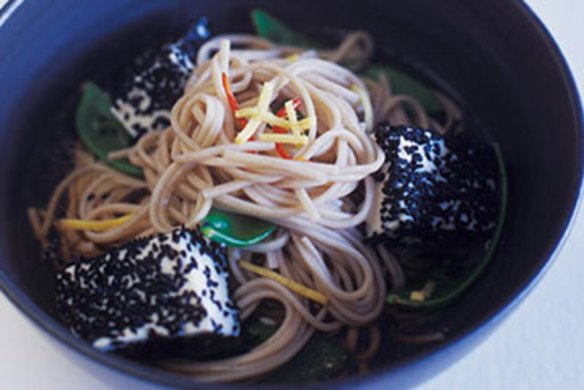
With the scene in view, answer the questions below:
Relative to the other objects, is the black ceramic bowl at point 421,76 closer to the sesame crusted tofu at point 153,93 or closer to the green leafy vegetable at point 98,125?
the green leafy vegetable at point 98,125

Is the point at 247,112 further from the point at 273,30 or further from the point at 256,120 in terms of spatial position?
the point at 273,30

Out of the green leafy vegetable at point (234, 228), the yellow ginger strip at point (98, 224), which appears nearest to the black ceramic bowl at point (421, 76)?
the yellow ginger strip at point (98, 224)

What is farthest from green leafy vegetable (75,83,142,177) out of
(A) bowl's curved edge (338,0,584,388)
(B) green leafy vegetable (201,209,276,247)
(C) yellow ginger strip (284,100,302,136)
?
(A) bowl's curved edge (338,0,584,388)

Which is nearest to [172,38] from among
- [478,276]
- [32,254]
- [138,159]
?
[138,159]

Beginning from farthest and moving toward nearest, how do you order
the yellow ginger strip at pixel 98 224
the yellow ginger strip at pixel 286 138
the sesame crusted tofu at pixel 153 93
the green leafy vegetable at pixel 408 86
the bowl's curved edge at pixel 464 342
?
the green leafy vegetable at pixel 408 86
the sesame crusted tofu at pixel 153 93
the yellow ginger strip at pixel 98 224
the yellow ginger strip at pixel 286 138
the bowl's curved edge at pixel 464 342

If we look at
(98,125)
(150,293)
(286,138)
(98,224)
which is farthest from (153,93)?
(150,293)

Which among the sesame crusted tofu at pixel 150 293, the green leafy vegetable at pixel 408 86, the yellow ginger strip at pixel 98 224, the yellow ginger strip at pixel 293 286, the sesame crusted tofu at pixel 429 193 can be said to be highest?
the green leafy vegetable at pixel 408 86

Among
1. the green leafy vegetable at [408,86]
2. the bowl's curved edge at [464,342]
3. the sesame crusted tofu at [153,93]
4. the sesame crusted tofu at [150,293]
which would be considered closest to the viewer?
the bowl's curved edge at [464,342]

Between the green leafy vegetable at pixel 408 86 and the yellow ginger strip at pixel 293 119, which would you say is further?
the green leafy vegetable at pixel 408 86

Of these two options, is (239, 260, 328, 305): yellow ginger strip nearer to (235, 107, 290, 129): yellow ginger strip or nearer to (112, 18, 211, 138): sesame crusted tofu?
(235, 107, 290, 129): yellow ginger strip
